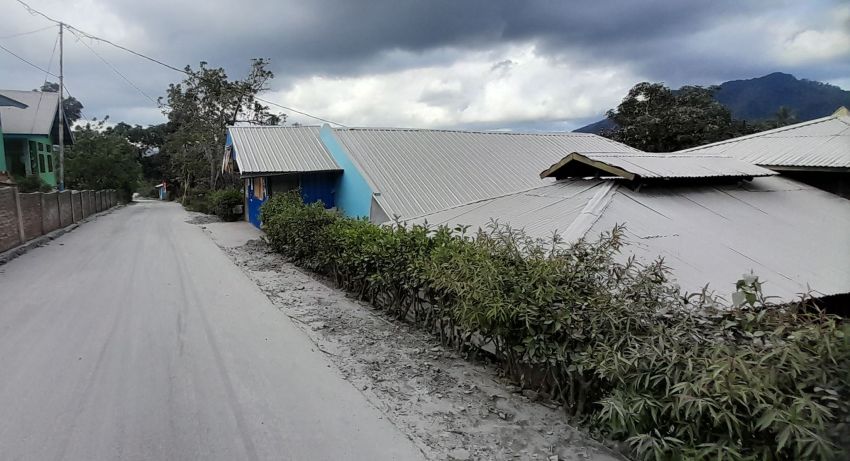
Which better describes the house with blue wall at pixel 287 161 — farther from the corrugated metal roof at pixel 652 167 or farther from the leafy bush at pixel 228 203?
the corrugated metal roof at pixel 652 167

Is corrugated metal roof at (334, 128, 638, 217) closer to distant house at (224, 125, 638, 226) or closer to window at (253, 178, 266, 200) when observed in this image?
distant house at (224, 125, 638, 226)

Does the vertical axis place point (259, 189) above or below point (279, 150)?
below

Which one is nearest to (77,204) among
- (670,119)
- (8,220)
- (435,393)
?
(8,220)

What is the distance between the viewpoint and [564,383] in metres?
4.40

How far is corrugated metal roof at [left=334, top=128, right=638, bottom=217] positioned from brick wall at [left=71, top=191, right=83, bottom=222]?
1364cm

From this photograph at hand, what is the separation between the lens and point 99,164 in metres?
36.3

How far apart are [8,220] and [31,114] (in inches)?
873

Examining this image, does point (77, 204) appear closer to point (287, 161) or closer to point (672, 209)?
point (287, 161)

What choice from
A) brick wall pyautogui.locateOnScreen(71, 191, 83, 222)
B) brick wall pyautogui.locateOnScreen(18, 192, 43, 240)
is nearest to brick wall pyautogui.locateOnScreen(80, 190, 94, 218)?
brick wall pyautogui.locateOnScreen(71, 191, 83, 222)

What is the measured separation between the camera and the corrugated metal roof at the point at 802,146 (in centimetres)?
927

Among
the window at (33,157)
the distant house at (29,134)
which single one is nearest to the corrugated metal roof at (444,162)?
the distant house at (29,134)

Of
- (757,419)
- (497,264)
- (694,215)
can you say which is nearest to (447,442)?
(497,264)

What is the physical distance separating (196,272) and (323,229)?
10.7 feet

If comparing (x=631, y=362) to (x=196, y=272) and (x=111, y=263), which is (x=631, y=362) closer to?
(x=196, y=272)
